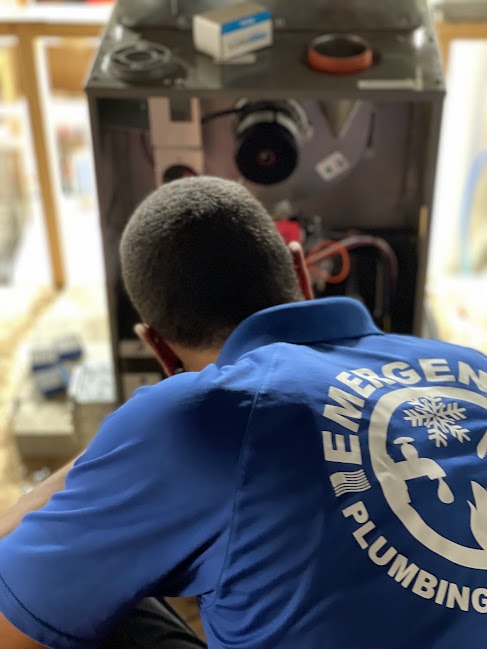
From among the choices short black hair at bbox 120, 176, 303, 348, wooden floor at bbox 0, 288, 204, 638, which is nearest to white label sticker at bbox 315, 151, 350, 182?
short black hair at bbox 120, 176, 303, 348

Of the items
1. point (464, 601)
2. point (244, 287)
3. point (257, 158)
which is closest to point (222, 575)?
point (464, 601)

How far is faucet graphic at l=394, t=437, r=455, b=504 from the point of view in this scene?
82 cm

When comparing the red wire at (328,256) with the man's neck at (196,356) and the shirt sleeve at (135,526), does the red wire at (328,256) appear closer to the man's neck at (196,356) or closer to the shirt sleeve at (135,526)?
the man's neck at (196,356)

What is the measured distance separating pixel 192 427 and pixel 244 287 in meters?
0.21

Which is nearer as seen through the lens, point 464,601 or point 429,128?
point 464,601

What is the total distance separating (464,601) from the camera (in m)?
0.77

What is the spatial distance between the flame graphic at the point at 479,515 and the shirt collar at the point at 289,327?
236mm

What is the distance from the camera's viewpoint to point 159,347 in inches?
41.9

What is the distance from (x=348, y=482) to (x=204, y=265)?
300 mm

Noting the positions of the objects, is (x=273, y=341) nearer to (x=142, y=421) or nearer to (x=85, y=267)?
(x=142, y=421)

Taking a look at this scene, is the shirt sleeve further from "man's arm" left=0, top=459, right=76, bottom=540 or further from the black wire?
the black wire

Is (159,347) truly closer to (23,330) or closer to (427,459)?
(427,459)

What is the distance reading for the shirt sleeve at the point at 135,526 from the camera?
82cm

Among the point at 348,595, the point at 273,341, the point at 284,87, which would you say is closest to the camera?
the point at 348,595
